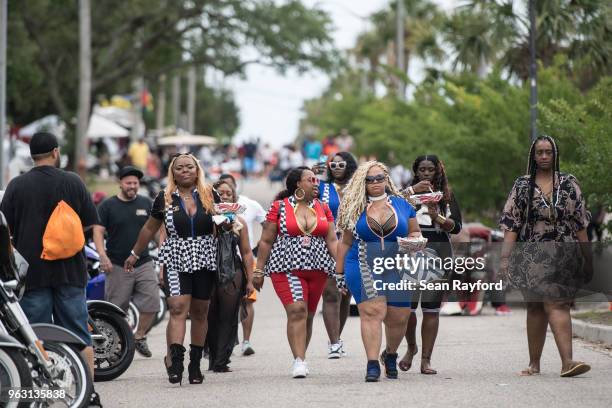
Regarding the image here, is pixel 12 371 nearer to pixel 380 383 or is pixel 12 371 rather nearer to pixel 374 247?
pixel 380 383

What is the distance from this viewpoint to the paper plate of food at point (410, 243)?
11.7 metres

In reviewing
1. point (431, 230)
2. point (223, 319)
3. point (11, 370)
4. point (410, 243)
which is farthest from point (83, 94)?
point (11, 370)

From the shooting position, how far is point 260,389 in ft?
37.7

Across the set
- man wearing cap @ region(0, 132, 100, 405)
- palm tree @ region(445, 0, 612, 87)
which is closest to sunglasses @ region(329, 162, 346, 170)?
man wearing cap @ region(0, 132, 100, 405)

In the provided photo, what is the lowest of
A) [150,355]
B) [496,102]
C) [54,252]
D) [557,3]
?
[150,355]

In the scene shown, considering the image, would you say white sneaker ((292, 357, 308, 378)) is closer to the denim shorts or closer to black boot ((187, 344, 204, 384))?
black boot ((187, 344, 204, 384))

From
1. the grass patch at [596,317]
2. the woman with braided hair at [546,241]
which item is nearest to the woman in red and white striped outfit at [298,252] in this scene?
the woman with braided hair at [546,241]

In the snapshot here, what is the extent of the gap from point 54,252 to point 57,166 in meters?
0.75

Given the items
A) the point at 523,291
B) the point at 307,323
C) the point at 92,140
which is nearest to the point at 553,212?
the point at 523,291

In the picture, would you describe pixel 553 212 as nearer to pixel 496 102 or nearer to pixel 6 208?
pixel 6 208

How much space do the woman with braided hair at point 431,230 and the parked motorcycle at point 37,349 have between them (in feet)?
11.7

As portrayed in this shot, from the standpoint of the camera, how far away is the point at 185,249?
1171cm

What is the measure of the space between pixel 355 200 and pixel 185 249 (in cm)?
140

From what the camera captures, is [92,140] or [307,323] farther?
[92,140]
